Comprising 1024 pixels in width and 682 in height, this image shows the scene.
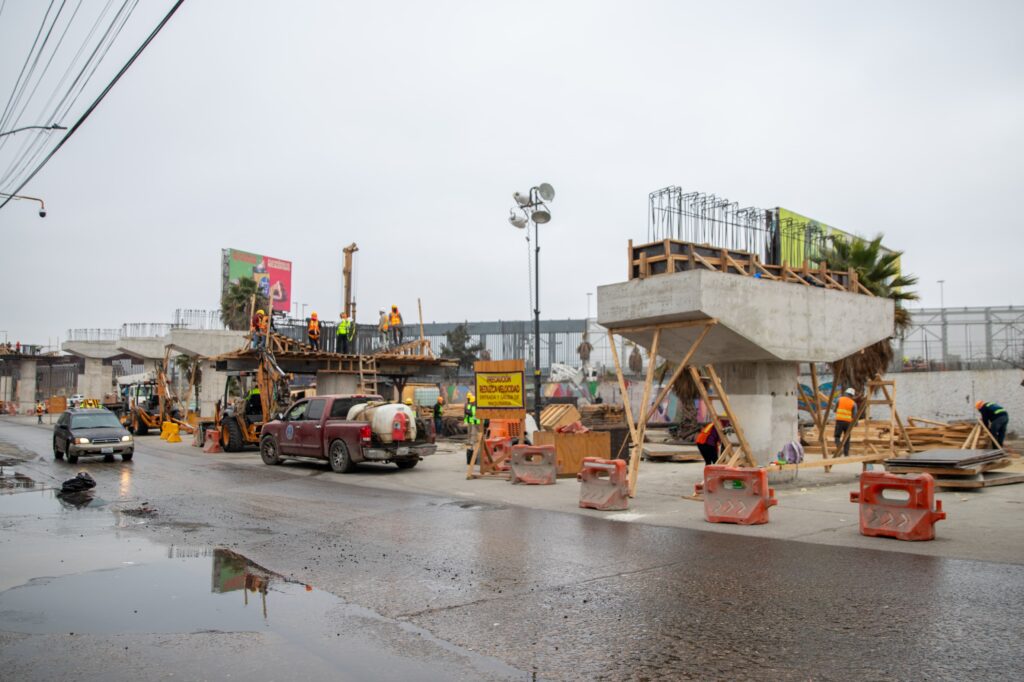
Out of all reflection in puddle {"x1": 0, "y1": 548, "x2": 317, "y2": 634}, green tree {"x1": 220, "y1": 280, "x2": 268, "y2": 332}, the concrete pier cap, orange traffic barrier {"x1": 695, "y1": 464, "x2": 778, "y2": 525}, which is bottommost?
reflection in puddle {"x1": 0, "y1": 548, "x2": 317, "y2": 634}

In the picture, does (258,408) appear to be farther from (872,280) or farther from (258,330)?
(872,280)

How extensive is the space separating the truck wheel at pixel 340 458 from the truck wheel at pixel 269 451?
106 inches

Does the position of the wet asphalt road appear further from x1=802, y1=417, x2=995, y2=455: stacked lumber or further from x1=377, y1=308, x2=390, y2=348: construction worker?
x1=377, y1=308, x2=390, y2=348: construction worker

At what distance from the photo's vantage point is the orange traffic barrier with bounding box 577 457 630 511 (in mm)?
12102

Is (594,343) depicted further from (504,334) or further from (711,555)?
(711,555)

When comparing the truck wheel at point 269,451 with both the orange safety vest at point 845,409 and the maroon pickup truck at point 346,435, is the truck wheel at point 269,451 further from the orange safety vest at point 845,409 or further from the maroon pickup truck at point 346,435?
the orange safety vest at point 845,409

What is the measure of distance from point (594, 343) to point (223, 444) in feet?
97.3

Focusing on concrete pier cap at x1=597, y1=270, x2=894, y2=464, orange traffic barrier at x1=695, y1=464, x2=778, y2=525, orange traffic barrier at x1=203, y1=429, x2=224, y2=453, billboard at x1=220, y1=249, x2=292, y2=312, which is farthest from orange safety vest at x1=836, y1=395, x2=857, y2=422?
billboard at x1=220, y1=249, x2=292, y2=312

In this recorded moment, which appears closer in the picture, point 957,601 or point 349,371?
point 957,601

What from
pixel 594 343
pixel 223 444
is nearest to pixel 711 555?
pixel 223 444

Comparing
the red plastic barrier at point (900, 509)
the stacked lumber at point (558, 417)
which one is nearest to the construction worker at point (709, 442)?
the red plastic barrier at point (900, 509)

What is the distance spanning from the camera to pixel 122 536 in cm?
982

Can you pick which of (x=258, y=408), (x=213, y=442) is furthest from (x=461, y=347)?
(x=213, y=442)

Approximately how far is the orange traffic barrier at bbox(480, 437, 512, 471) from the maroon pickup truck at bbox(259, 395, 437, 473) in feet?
6.02
